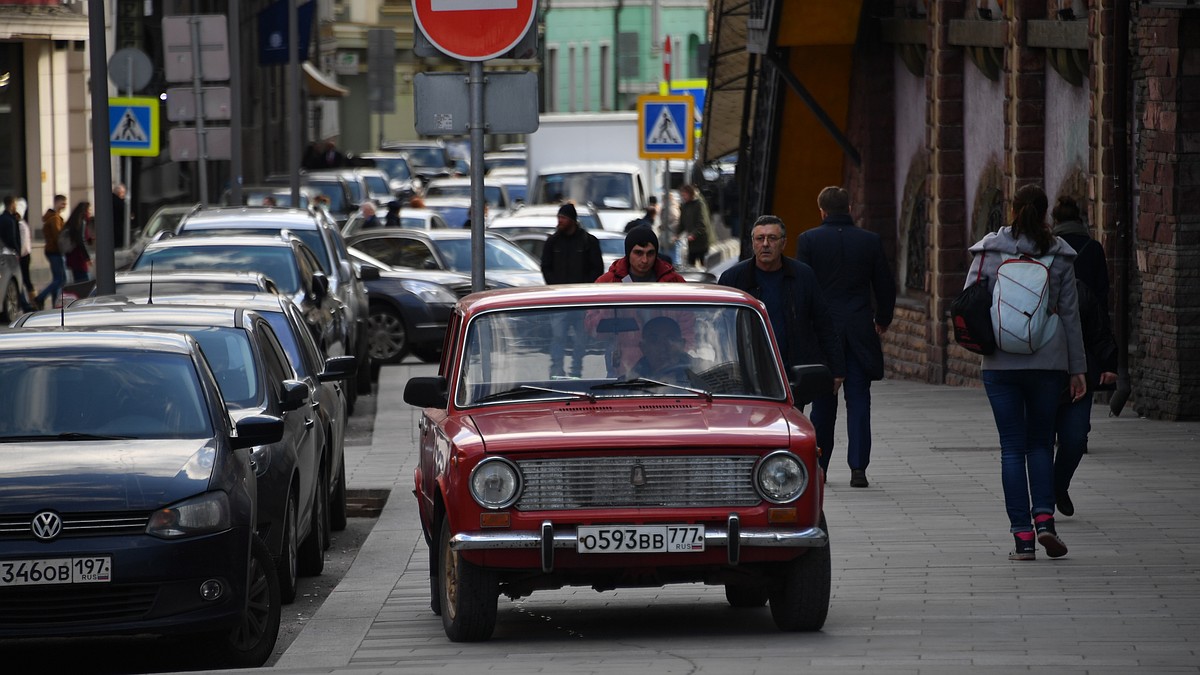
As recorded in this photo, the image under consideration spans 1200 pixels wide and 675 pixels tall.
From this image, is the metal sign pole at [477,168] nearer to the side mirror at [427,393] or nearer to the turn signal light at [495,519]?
the side mirror at [427,393]

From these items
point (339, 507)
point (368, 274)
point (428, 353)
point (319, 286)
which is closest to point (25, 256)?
point (428, 353)

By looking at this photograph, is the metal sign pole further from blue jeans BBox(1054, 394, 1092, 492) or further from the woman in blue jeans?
blue jeans BBox(1054, 394, 1092, 492)

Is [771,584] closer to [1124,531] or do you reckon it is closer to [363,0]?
[1124,531]

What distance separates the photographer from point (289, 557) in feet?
34.3

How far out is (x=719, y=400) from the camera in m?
8.77

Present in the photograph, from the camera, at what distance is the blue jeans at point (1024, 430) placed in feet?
32.7

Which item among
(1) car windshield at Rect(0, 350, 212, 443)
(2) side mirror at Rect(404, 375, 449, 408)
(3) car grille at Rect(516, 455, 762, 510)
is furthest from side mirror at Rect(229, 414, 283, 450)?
(3) car grille at Rect(516, 455, 762, 510)

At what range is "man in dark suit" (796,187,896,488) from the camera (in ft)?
42.8

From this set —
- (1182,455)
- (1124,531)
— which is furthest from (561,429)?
(1182,455)

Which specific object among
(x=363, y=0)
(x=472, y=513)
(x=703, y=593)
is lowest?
(x=703, y=593)

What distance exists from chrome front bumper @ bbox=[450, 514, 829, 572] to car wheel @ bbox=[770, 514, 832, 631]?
0.16m

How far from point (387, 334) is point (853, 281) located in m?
12.6

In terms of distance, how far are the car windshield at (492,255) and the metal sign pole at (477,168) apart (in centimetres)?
1578

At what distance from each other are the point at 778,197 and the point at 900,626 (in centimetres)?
1684
